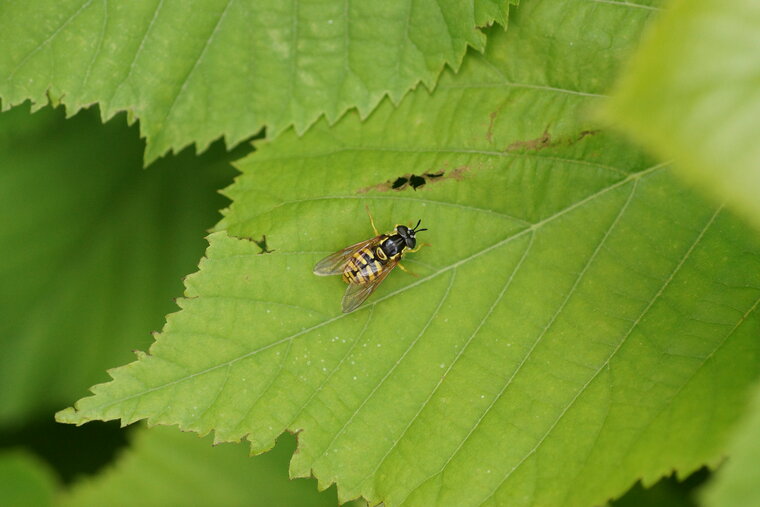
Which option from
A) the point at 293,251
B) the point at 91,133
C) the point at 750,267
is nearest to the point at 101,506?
the point at 91,133

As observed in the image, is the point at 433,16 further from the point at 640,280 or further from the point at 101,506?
the point at 101,506

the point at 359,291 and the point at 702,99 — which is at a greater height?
the point at 702,99

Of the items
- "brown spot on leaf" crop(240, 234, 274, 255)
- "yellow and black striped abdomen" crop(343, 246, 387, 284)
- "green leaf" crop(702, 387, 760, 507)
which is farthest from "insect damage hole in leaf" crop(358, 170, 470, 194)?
"green leaf" crop(702, 387, 760, 507)

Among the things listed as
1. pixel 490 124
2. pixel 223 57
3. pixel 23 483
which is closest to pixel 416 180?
pixel 490 124

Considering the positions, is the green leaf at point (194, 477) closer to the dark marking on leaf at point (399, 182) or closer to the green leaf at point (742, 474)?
the dark marking on leaf at point (399, 182)

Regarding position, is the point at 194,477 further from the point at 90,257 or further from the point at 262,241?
the point at 262,241

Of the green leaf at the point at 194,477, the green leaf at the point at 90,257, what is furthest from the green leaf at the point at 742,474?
the green leaf at the point at 90,257
